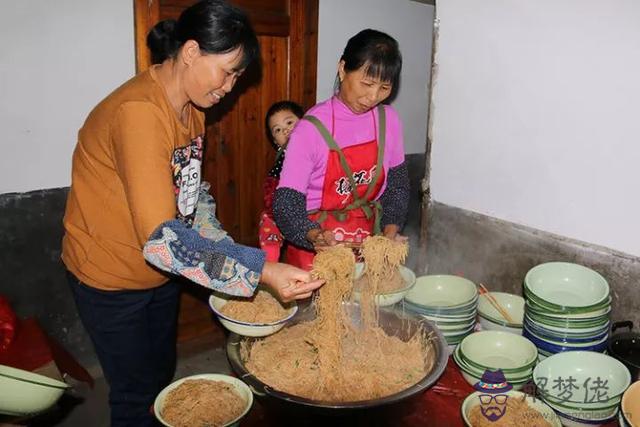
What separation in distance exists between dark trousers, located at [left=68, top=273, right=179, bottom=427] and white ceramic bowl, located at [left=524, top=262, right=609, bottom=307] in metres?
1.70

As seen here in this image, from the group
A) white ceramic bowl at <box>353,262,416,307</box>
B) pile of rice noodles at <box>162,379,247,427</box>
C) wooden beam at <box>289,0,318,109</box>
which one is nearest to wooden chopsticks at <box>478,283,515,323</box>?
white ceramic bowl at <box>353,262,416,307</box>

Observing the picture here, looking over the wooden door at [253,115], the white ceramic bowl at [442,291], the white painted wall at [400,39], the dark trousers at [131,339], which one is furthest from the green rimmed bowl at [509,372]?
the white painted wall at [400,39]

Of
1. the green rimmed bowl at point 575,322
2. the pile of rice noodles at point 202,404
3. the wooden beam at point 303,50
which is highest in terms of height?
the wooden beam at point 303,50

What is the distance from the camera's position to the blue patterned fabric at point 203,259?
167cm

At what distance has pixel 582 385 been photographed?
2.16 m

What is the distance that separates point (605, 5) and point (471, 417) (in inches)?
73.9

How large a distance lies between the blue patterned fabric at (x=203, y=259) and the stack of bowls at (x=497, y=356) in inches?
41.6

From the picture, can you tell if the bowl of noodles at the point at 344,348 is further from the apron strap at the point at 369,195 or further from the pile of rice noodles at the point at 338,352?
the apron strap at the point at 369,195

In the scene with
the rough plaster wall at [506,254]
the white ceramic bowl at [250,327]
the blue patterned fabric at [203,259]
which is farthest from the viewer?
the rough plaster wall at [506,254]

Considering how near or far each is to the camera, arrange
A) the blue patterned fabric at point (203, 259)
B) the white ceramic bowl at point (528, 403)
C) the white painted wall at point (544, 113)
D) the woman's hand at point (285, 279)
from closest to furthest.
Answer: the blue patterned fabric at point (203, 259) < the woman's hand at point (285, 279) < the white ceramic bowl at point (528, 403) < the white painted wall at point (544, 113)

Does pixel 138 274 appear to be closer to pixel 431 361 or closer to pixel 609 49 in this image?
pixel 431 361

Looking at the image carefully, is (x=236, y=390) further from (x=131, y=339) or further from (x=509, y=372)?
(x=509, y=372)

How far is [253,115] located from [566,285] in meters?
2.98

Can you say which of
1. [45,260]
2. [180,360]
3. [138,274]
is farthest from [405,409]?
[180,360]
